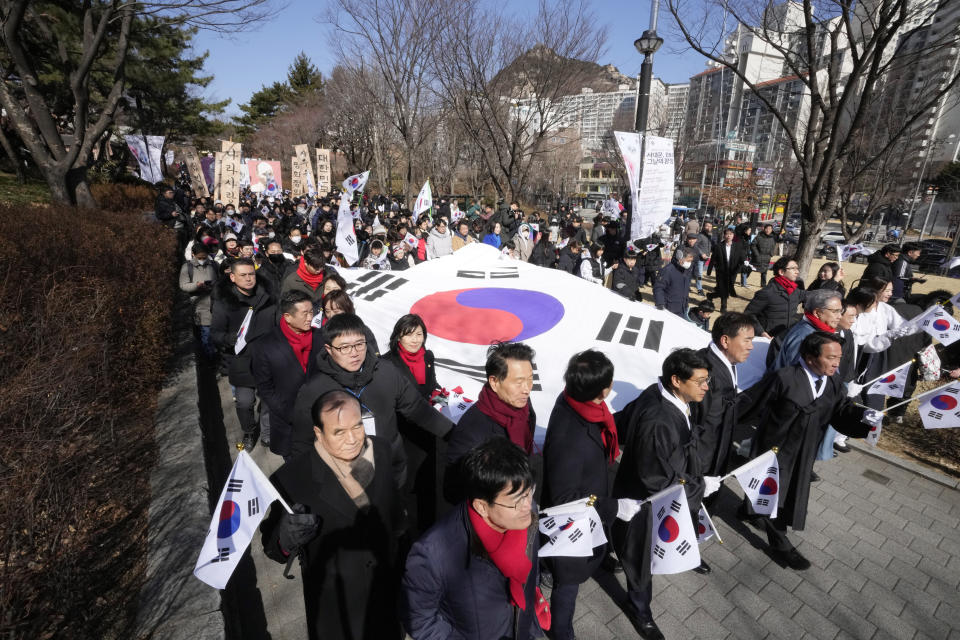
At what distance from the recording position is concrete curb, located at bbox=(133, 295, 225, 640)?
102 inches

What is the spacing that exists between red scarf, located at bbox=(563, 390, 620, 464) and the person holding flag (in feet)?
3.54

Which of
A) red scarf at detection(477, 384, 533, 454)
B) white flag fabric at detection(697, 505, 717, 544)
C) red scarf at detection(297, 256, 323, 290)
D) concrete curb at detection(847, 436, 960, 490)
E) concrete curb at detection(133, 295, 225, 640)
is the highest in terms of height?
red scarf at detection(297, 256, 323, 290)

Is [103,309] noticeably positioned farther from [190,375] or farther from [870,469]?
[870,469]

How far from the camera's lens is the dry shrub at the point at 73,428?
2465 mm

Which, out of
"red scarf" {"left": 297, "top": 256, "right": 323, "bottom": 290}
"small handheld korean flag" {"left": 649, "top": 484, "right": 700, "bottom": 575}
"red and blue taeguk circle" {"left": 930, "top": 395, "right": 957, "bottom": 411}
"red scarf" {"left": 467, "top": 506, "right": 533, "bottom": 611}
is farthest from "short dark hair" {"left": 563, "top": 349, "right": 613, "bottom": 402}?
"red scarf" {"left": 297, "top": 256, "right": 323, "bottom": 290}

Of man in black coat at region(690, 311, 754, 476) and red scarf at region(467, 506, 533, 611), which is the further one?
man in black coat at region(690, 311, 754, 476)

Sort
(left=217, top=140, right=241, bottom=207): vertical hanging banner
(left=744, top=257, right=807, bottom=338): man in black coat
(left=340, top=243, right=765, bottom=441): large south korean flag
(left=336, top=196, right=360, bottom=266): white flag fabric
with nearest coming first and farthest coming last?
(left=340, top=243, right=765, bottom=441): large south korean flag < (left=744, top=257, right=807, bottom=338): man in black coat < (left=336, top=196, right=360, bottom=266): white flag fabric < (left=217, top=140, right=241, bottom=207): vertical hanging banner

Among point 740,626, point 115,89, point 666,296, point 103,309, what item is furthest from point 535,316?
point 115,89

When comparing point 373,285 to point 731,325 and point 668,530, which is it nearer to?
point 731,325

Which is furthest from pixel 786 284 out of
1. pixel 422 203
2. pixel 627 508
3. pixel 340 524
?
pixel 422 203

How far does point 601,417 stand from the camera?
8.85 ft

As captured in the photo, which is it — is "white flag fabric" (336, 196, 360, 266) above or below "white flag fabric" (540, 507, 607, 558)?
above

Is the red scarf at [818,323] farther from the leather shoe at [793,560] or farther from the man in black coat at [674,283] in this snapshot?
the man in black coat at [674,283]

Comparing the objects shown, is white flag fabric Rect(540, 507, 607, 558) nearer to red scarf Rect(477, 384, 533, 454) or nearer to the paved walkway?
red scarf Rect(477, 384, 533, 454)
